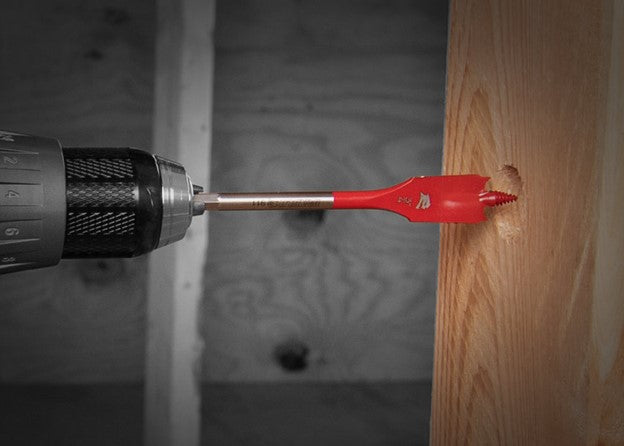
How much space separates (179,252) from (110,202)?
0.45m

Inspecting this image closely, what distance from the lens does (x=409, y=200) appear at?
19.4 inches

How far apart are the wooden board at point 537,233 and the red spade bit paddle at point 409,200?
0.02 meters

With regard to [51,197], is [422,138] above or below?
above

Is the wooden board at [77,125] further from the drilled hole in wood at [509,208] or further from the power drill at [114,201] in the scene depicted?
the drilled hole in wood at [509,208]

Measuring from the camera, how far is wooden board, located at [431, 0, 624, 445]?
31 cm

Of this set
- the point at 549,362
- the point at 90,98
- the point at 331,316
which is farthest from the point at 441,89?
the point at 549,362

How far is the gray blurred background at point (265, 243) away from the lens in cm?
89

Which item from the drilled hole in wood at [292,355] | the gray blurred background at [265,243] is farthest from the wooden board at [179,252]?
the drilled hole in wood at [292,355]

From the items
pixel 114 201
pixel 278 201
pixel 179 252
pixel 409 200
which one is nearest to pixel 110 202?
pixel 114 201

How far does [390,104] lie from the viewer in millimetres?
911

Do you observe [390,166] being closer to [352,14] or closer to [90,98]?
[352,14]

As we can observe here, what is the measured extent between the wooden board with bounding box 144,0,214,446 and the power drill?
0.40m

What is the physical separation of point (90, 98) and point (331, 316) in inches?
19.4

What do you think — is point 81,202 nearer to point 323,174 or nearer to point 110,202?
point 110,202
